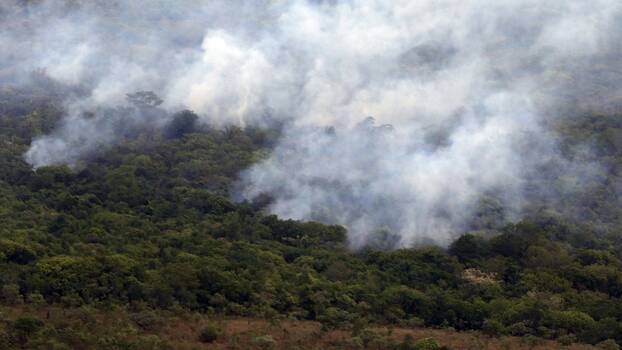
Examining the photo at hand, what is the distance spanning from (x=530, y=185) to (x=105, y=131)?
23.1 m

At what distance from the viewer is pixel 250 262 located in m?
31.9

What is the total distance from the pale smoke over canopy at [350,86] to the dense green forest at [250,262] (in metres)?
2.66

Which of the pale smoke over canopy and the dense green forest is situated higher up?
the pale smoke over canopy

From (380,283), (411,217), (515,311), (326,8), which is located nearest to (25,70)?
(326,8)

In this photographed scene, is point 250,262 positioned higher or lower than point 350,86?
lower

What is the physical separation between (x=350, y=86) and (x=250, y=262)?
2962 centimetres

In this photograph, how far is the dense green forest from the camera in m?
27.4

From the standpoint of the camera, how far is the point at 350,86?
59.8 metres

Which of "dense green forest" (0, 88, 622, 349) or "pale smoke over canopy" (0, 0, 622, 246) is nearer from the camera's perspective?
"dense green forest" (0, 88, 622, 349)

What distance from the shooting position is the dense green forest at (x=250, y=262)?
27391 millimetres

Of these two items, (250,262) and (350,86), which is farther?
(350,86)

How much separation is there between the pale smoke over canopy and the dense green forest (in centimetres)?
266

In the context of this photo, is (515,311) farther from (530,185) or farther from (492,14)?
(492,14)

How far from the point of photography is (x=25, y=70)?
207ft
